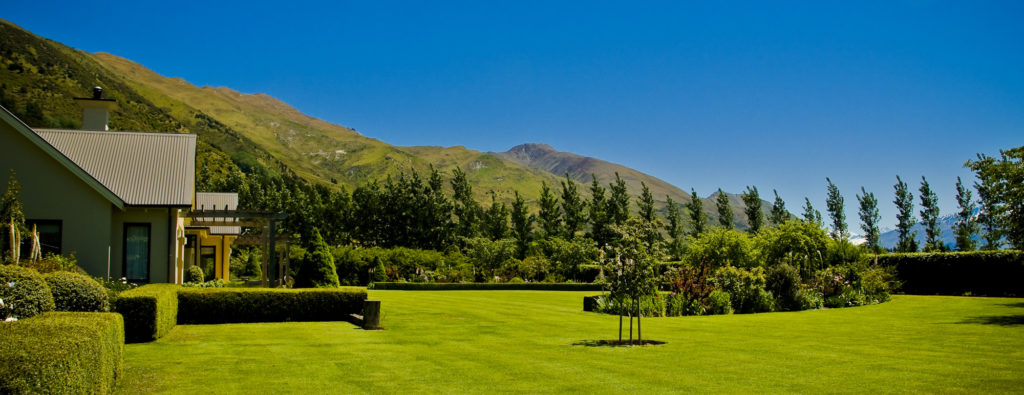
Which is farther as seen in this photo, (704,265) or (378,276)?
(378,276)

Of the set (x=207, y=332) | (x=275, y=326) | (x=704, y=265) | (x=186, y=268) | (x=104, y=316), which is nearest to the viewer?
(x=104, y=316)

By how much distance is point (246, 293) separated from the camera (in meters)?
16.9

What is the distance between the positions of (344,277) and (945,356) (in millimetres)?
35235

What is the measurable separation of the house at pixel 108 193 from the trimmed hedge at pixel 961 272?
31.5m

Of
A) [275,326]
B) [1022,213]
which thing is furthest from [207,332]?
[1022,213]

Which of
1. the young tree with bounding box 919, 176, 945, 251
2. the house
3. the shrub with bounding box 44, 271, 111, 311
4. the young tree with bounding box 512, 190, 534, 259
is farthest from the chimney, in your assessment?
the young tree with bounding box 919, 176, 945, 251

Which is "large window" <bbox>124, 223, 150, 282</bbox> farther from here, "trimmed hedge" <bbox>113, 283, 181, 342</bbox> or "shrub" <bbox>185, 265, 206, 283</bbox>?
"trimmed hedge" <bbox>113, 283, 181, 342</bbox>

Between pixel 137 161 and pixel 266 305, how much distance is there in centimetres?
963

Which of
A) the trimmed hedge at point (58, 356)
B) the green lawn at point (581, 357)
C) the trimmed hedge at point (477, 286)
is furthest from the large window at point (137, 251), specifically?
the trimmed hedge at point (477, 286)

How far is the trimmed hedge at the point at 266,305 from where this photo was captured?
16344 millimetres

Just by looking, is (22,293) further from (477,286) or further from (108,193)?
(477,286)

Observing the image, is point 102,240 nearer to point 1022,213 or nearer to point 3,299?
point 3,299

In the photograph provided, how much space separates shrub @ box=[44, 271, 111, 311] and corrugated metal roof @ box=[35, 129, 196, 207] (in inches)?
369

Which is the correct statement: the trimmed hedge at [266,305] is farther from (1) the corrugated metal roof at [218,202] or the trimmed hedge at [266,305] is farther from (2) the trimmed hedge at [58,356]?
(1) the corrugated metal roof at [218,202]
